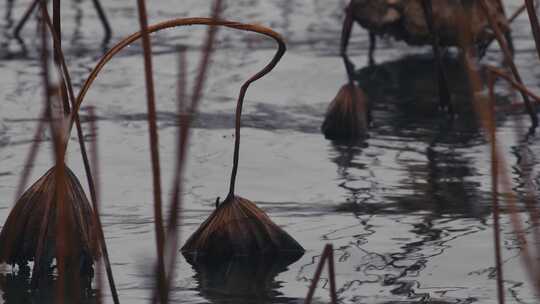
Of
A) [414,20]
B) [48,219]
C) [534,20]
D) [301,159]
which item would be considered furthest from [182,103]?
[414,20]

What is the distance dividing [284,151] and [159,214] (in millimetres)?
2450

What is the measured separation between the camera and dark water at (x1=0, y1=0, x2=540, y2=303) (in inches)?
102

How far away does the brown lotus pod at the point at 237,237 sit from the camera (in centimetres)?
259

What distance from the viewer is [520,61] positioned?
202 inches

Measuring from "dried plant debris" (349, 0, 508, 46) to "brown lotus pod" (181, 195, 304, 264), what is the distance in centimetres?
213

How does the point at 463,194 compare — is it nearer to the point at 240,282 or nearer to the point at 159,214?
the point at 240,282

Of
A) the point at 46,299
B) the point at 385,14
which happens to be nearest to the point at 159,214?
the point at 46,299

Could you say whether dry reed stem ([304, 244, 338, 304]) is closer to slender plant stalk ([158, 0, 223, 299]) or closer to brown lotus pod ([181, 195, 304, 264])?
slender plant stalk ([158, 0, 223, 299])

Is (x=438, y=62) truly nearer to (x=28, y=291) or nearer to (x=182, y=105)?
(x=28, y=291)

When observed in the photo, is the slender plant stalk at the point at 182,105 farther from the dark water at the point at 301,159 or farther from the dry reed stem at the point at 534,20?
the dry reed stem at the point at 534,20

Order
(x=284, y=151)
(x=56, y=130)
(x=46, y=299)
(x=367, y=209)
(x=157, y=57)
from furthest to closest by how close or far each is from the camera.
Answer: (x=157, y=57), (x=284, y=151), (x=367, y=209), (x=46, y=299), (x=56, y=130)

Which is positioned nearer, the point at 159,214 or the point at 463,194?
the point at 159,214

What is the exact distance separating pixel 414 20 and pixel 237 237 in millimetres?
2366

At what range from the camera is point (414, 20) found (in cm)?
485
